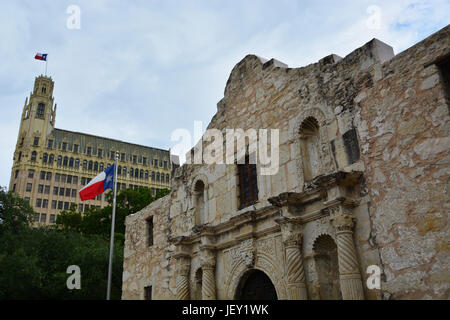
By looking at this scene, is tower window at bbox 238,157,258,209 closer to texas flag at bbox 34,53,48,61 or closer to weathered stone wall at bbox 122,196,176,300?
weathered stone wall at bbox 122,196,176,300

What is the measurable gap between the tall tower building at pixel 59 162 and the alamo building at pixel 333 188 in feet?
167

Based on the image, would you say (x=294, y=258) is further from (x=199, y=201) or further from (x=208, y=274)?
(x=199, y=201)

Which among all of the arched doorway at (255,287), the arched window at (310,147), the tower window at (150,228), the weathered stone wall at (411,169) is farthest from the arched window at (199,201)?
the weathered stone wall at (411,169)

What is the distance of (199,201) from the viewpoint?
39.3ft

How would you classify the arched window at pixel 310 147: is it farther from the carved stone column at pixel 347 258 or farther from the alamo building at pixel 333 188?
the carved stone column at pixel 347 258

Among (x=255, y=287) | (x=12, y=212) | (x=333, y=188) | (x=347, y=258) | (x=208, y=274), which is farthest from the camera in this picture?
(x=12, y=212)

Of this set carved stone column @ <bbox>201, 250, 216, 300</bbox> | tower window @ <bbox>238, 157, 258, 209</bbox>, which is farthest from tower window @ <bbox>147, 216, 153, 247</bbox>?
tower window @ <bbox>238, 157, 258, 209</bbox>

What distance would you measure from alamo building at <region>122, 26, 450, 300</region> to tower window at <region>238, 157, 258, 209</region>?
33 mm

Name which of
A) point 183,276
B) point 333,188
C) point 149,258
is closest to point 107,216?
point 149,258

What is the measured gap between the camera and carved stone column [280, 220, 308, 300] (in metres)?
7.55

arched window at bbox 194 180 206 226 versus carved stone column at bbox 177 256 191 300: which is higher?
arched window at bbox 194 180 206 226

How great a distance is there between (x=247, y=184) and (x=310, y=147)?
210 cm
